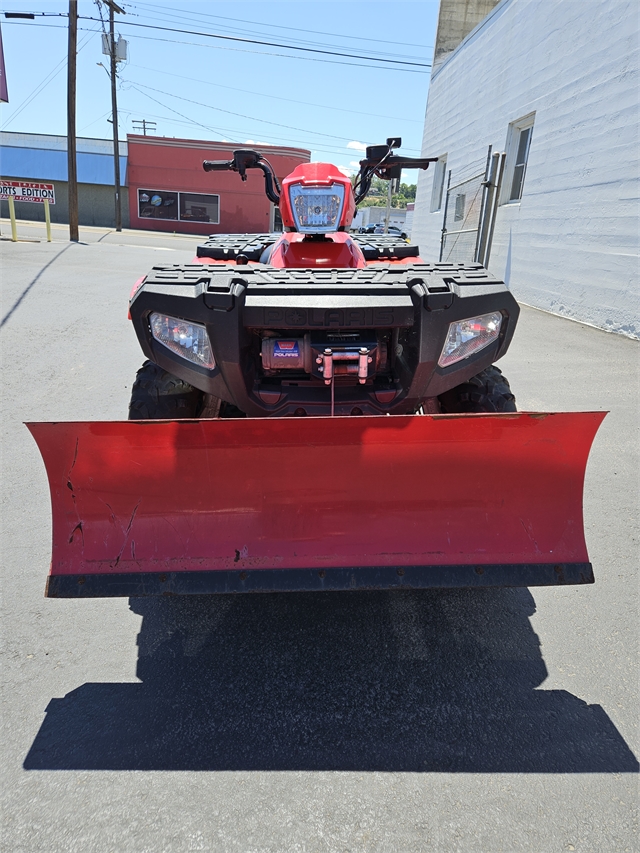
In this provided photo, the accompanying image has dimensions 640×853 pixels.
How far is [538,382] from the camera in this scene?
6.20 m

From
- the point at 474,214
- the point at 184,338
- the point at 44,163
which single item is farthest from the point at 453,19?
the point at 44,163

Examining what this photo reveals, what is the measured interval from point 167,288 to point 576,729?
221 centimetres

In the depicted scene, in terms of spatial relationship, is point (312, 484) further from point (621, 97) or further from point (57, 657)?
point (621, 97)

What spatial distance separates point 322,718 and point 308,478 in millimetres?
842

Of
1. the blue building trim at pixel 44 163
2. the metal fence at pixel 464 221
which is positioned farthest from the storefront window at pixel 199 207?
the metal fence at pixel 464 221

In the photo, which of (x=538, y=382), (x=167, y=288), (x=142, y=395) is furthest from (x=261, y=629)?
(x=538, y=382)

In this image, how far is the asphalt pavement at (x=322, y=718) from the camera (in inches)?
65.2

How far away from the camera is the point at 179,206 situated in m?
33.2

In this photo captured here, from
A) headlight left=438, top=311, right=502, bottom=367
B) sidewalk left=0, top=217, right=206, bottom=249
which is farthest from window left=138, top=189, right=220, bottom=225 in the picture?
headlight left=438, top=311, right=502, bottom=367

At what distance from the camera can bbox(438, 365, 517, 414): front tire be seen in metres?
2.85

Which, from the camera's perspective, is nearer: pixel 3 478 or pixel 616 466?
pixel 3 478

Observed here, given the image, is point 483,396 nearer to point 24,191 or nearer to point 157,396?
point 157,396

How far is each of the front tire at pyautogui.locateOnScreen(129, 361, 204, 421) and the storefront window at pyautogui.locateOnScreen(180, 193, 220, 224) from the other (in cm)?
3288

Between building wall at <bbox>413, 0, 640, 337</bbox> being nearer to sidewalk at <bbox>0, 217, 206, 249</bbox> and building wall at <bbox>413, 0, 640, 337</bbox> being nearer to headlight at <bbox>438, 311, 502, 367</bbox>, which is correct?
headlight at <bbox>438, 311, 502, 367</bbox>
